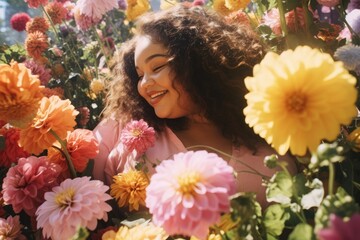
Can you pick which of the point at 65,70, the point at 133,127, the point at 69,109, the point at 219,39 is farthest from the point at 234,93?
the point at 65,70

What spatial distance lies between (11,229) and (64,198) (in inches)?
6.2

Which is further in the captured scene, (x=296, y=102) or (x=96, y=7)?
(x=96, y=7)

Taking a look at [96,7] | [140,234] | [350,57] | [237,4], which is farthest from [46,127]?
[96,7]

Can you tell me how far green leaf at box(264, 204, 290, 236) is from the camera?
0.54 metres

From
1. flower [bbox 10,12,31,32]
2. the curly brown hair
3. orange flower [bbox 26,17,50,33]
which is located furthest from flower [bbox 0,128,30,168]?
flower [bbox 10,12,31,32]

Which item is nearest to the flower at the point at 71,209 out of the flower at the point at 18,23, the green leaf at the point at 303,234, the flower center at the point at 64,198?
the flower center at the point at 64,198

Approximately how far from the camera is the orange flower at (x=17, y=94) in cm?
58

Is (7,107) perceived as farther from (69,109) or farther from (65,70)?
(65,70)

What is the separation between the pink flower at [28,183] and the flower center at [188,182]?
0.40 metres

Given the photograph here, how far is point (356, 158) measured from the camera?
76 cm

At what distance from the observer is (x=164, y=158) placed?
3.24 ft

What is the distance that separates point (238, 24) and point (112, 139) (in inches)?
19.4

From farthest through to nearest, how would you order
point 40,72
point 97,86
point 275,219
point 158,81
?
point 97,86 < point 40,72 < point 158,81 < point 275,219

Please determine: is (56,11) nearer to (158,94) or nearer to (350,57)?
(158,94)
